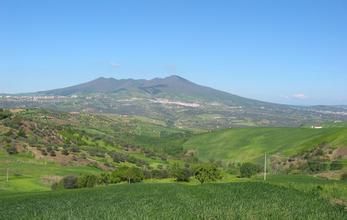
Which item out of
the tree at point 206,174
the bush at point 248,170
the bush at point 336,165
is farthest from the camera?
the bush at point 248,170

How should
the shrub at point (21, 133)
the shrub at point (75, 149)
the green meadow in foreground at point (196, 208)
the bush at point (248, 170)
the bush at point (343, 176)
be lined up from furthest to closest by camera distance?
1. the shrub at point (21, 133)
2. the shrub at point (75, 149)
3. the bush at point (248, 170)
4. the bush at point (343, 176)
5. the green meadow in foreground at point (196, 208)

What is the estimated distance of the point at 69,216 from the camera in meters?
37.5

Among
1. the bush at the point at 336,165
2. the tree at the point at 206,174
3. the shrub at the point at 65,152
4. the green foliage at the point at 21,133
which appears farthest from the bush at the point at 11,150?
the bush at the point at 336,165

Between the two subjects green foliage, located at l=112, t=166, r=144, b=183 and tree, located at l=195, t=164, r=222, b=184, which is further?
green foliage, located at l=112, t=166, r=144, b=183

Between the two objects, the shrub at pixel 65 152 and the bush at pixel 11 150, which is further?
the shrub at pixel 65 152

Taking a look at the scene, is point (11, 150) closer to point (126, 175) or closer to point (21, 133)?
point (21, 133)

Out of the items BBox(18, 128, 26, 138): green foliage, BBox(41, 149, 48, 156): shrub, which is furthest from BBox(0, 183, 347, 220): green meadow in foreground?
BBox(18, 128, 26, 138): green foliage

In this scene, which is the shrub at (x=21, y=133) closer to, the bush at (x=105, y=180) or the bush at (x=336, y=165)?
the bush at (x=105, y=180)

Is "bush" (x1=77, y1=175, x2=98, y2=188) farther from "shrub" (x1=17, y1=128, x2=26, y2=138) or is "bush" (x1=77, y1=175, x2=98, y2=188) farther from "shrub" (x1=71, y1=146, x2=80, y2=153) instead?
"shrub" (x1=17, y1=128, x2=26, y2=138)

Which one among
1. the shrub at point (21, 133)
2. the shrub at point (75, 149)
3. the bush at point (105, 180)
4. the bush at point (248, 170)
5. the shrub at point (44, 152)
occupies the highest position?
the shrub at point (21, 133)

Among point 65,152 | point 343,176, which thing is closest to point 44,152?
point 65,152

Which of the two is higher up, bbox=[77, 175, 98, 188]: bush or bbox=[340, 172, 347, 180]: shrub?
bbox=[340, 172, 347, 180]: shrub

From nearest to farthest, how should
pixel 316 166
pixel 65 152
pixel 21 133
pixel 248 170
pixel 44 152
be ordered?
pixel 316 166 → pixel 248 170 → pixel 44 152 → pixel 65 152 → pixel 21 133

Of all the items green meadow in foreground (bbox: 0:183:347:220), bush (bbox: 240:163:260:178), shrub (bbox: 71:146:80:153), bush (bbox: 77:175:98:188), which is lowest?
bush (bbox: 240:163:260:178)
